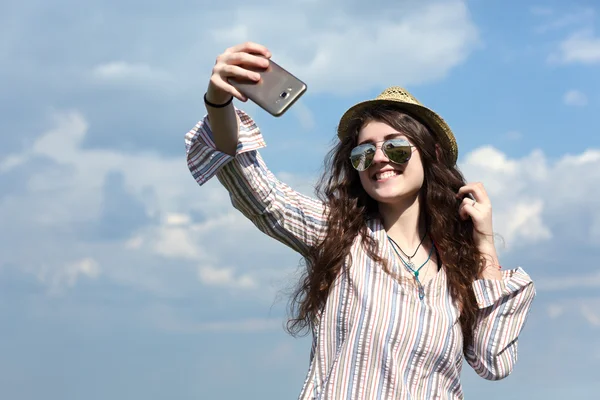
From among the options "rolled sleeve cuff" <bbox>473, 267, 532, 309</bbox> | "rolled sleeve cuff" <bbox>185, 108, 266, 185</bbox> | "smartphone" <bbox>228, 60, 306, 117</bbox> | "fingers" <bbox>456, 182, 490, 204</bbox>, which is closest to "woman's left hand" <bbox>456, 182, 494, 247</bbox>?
"fingers" <bbox>456, 182, 490, 204</bbox>

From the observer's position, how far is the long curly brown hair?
4223mm

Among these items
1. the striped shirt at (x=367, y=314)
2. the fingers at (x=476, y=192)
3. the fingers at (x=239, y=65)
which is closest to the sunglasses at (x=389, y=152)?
the striped shirt at (x=367, y=314)

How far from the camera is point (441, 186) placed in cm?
450

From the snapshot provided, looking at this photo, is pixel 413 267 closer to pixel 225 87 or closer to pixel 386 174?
pixel 386 174

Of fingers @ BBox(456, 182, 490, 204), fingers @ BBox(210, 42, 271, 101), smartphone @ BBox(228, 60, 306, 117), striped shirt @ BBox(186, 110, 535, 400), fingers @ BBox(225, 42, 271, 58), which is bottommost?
striped shirt @ BBox(186, 110, 535, 400)

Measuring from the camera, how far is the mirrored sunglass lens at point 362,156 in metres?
4.25

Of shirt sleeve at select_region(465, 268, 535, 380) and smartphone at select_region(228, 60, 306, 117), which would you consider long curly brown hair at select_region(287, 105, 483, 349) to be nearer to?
shirt sleeve at select_region(465, 268, 535, 380)

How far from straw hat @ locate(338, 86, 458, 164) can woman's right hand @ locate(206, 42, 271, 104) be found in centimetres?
95

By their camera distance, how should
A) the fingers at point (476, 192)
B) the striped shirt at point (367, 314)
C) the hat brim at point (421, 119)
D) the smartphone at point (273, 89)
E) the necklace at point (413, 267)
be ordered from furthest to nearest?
the fingers at point (476, 192) < the hat brim at point (421, 119) < the necklace at point (413, 267) < the striped shirt at point (367, 314) < the smartphone at point (273, 89)

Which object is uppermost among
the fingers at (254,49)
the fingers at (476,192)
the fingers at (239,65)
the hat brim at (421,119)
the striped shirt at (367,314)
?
the hat brim at (421,119)

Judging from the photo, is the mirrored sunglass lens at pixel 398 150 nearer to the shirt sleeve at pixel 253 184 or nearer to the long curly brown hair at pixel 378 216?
the long curly brown hair at pixel 378 216

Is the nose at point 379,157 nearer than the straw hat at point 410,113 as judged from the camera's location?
Yes

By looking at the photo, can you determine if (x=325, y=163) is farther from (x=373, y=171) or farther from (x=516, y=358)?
(x=516, y=358)

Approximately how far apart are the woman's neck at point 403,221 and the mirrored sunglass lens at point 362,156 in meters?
0.31
